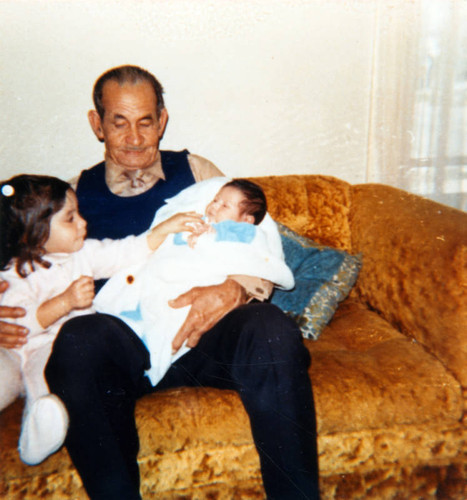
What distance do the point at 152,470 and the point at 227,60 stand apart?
1694mm

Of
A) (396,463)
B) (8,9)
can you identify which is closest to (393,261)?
(396,463)

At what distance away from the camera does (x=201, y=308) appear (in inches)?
47.1

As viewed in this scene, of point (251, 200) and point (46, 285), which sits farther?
point (251, 200)

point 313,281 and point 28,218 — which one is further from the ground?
point 28,218

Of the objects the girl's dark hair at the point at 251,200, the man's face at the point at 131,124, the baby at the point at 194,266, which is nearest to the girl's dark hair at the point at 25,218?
the baby at the point at 194,266

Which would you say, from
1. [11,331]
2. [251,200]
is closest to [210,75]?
[251,200]

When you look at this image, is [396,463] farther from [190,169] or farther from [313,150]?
[313,150]

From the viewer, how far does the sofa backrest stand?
1.83 meters

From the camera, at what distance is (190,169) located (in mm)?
1658

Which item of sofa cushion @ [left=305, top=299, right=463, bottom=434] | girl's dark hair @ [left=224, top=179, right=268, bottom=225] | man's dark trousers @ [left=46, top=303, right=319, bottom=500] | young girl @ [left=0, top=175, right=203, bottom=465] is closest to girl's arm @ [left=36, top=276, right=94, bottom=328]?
young girl @ [left=0, top=175, right=203, bottom=465]

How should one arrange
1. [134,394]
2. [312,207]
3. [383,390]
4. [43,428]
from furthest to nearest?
[312,207] → [383,390] → [134,394] → [43,428]

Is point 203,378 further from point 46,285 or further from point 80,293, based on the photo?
point 46,285

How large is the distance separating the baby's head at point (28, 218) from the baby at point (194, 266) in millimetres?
230

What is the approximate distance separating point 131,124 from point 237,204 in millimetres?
525
